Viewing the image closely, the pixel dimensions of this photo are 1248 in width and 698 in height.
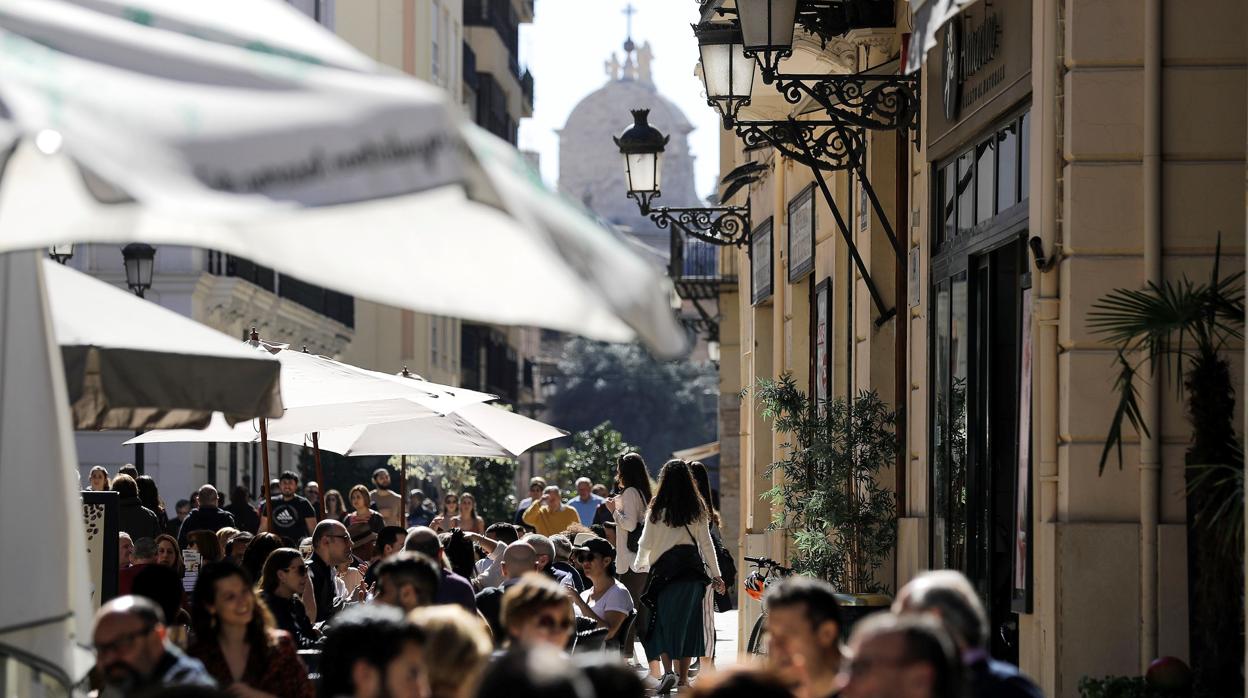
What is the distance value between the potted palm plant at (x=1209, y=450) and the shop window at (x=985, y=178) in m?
2.48

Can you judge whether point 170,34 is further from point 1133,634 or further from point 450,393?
point 450,393

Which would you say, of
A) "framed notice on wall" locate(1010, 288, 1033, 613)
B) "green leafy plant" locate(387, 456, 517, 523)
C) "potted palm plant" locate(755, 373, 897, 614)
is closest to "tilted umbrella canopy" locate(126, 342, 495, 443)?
"potted palm plant" locate(755, 373, 897, 614)

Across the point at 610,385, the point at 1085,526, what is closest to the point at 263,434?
the point at 1085,526

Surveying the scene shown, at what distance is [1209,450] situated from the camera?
8.23m

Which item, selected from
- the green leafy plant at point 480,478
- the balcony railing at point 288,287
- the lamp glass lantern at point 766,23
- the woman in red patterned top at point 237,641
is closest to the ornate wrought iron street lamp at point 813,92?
the lamp glass lantern at point 766,23

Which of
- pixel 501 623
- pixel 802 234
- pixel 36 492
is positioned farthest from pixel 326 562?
pixel 802 234

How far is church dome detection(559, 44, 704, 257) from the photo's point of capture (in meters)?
142

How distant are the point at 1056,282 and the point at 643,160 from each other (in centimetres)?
993

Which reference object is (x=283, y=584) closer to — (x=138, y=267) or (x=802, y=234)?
(x=802, y=234)

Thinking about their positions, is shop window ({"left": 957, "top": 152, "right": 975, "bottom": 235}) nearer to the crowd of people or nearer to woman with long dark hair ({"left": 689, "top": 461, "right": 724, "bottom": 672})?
the crowd of people

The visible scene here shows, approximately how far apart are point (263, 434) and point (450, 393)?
144 centimetres

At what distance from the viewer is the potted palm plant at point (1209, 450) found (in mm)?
8086

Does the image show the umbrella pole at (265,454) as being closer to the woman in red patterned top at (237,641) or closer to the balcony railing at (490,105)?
the woman in red patterned top at (237,641)

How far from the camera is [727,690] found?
4.46 m
